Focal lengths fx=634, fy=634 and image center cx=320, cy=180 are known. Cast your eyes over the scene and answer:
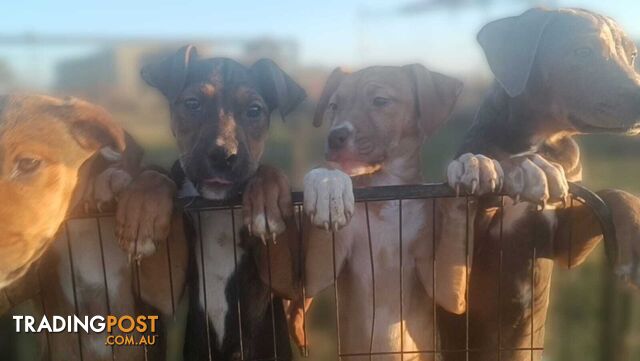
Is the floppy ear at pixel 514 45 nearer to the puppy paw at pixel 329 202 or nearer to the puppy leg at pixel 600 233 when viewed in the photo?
the puppy leg at pixel 600 233

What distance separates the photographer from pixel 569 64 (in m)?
1.90

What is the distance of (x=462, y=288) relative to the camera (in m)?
1.87

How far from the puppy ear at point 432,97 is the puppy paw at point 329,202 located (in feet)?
1.97

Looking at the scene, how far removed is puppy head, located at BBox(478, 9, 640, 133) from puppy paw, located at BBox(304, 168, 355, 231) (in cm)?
68

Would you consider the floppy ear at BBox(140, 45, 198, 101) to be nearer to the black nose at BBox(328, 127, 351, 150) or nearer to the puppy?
the puppy

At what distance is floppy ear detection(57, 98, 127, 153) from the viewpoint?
1.74 metres

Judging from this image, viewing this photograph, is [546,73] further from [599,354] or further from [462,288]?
[599,354]

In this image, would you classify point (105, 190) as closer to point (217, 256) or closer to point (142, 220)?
point (142, 220)

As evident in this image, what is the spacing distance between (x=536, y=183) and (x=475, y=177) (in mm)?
151

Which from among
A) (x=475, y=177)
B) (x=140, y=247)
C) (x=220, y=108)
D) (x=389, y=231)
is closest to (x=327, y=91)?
(x=220, y=108)

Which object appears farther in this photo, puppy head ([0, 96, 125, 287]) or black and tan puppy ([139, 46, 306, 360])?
black and tan puppy ([139, 46, 306, 360])

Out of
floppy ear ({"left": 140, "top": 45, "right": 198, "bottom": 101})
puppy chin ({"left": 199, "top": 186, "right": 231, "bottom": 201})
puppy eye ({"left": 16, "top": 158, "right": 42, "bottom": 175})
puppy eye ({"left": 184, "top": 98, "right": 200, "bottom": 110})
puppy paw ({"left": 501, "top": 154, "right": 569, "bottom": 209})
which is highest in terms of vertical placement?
floppy ear ({"left": 140, "top": 45, "right": 198, "bottom": 101})

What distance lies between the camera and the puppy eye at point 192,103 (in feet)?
6.31

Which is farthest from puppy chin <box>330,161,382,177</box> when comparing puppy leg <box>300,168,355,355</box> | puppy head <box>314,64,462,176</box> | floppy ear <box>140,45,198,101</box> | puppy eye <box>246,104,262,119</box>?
floppy ear <box>140,45,198,101</box>
